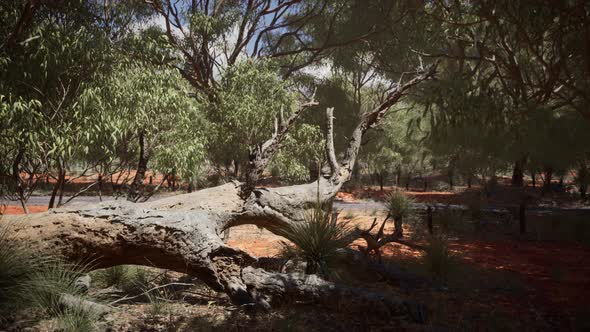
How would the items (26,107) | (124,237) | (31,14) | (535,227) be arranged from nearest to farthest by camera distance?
1. (124,237)
2. (26,107)
3. (31,14)
4. (535,227)

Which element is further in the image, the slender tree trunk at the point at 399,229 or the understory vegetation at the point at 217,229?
the slender tree trunk at the point at 399,229

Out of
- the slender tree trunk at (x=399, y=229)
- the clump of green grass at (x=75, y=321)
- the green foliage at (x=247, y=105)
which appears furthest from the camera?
the green foliage at (x=247, y=105)

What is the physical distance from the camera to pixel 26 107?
499cm

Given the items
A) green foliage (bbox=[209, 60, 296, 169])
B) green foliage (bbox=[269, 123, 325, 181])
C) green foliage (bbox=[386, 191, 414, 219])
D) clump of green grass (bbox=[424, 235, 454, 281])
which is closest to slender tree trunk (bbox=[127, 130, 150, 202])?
green foliage (bbox=[209, 60, 296, 169])

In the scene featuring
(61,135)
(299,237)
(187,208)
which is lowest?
(299,237)

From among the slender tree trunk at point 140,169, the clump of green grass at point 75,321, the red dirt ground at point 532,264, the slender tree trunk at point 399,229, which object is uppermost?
the slender tree trunk at point 140,169

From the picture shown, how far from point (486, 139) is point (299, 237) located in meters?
12.7

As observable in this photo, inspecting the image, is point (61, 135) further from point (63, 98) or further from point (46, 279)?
point (46, 279)

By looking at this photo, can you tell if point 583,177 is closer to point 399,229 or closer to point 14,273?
point 399,229

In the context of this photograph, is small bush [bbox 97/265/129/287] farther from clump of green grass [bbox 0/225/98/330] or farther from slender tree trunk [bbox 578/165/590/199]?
slender tree trunk [bbox 578/165/590/199]

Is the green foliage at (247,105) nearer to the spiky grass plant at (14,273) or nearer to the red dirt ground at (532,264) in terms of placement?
the red dirt ground at (532,264)

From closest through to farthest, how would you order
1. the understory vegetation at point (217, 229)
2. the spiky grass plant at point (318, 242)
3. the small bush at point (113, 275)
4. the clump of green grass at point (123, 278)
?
the understory vegetation at point (217, 229)
the spiky grass plant at point (318, 242)
the clump of green grass at point (123, 278)
the small bush at point (113, 275)

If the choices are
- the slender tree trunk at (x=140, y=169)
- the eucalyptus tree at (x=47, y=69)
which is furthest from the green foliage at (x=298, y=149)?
the eucalyptus tree at (x=47, y=69)

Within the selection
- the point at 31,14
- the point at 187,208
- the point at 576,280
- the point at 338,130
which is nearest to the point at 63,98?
the point at 31,14
